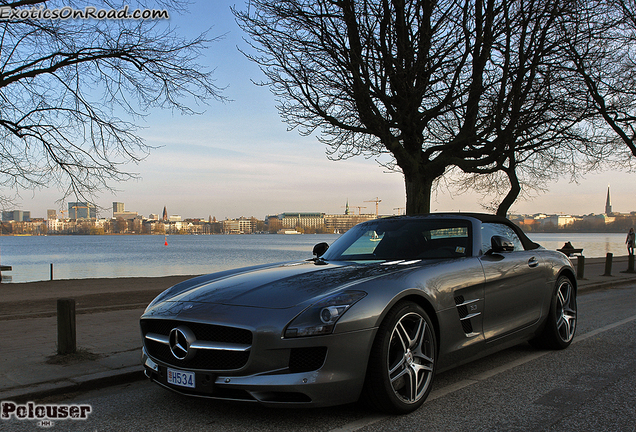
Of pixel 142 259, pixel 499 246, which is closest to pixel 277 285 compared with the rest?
pixel 499 246

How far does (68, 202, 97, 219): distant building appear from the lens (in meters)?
11.7

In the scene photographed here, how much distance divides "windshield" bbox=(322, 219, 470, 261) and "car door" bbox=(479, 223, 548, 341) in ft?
0.91

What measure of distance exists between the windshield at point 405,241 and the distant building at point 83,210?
804 centimetres

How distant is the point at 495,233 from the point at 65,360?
4536 millimetres

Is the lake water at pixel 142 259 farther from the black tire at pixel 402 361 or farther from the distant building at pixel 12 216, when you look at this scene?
the black tire at pixel 402 361

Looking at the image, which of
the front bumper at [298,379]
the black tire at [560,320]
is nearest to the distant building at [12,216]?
the front bumper at [298,379]

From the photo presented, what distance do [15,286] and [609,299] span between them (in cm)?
1626

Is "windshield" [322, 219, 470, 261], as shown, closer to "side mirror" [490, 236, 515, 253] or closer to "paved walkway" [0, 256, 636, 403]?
"side mirror" [490, 236, 515, 253]

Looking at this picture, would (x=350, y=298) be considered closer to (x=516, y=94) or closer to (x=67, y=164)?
(x=67, y=164)

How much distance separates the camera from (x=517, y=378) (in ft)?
15.3

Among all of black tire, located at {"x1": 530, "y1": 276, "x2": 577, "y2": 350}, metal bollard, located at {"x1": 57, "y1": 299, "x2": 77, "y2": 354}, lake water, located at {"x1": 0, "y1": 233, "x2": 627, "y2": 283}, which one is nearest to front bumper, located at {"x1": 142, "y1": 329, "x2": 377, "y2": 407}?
metal bollard, located at {"x1": 57, "y1": 299, "x2": 77, "y2": 354}

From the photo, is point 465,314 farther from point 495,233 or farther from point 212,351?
point 212,351

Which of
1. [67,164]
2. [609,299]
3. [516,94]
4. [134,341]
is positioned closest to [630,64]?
[516,94]

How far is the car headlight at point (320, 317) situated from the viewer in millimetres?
3369
